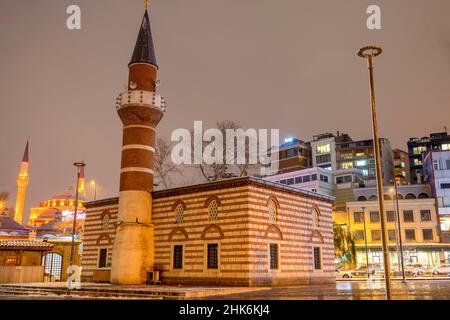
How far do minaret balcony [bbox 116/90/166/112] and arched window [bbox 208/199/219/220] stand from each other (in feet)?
26.6

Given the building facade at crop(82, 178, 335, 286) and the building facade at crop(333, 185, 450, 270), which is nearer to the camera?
the building facade at crop(82, 178, 335, 286)

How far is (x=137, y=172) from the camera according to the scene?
2916cm

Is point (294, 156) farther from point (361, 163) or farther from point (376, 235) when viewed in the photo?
point (376, 235)

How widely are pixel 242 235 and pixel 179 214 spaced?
550 centimetres

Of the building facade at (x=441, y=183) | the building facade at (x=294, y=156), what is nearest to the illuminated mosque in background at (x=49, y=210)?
the building facade at (x=294, y=156)

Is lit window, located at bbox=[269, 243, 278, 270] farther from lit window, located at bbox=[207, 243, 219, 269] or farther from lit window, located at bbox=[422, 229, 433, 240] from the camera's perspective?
lit window, located at bbox=[422, 229, 433, 240]

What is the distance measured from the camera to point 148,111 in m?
29.9

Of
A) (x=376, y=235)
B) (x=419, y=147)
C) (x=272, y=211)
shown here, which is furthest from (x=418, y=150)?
(x=272, y=211)

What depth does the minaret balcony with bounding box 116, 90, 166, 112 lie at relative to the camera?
2968cm

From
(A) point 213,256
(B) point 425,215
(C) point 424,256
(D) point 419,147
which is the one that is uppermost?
(D) point 419,147

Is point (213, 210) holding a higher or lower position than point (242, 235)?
higher

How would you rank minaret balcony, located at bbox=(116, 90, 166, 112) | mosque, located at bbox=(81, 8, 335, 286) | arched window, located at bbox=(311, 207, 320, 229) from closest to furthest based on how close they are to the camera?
1. mosque, located at bbox=(81, 8, 335, 286)
2. minaret balcony, located at bbox=(116, 90, 166, 112)
3. arched window, located at bbox=(311, 207, 320, 229)

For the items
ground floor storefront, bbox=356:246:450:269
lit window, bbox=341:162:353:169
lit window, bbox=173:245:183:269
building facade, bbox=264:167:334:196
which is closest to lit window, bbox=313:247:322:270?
lit window, bbox=173:245:183:269

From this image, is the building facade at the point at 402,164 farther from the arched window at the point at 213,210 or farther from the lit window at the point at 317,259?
the arched window at the point at 213,210
